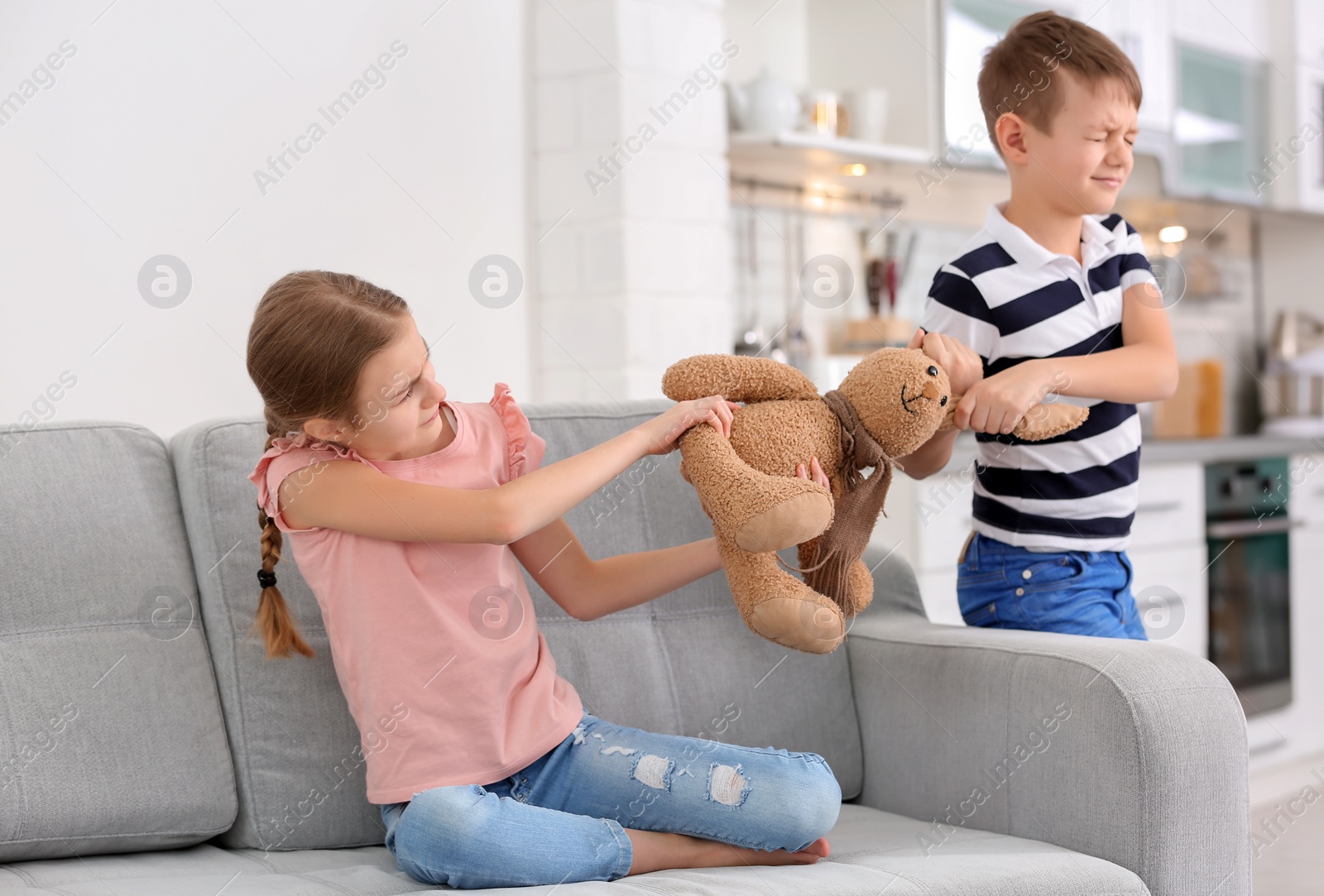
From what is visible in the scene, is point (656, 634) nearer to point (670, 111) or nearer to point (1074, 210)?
point (1074, 210)

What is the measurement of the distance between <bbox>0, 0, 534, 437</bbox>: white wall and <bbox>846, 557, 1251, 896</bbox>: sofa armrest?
3.96 ft

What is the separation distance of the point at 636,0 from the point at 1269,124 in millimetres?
2163

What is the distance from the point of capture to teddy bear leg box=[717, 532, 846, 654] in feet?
3.50

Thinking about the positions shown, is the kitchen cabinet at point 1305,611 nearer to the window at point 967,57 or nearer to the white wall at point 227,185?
the window at point 967,57

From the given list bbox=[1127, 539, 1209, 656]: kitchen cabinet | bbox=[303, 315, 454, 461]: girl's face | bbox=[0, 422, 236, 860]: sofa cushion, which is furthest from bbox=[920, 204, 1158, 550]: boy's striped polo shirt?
bbox=[1127, 539, 1209, 656]: kitchen cabinet

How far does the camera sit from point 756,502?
103cm

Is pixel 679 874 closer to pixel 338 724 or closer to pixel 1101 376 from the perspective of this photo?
pixel 338 724

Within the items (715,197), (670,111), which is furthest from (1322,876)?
(670,111)

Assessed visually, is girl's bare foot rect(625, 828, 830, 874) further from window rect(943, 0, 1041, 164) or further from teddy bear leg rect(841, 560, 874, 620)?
window rect(943, 0, 1041, 164)

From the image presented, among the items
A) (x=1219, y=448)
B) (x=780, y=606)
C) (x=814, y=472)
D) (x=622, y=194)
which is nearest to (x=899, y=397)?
(x=814, y=472)

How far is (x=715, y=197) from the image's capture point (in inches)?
95.7

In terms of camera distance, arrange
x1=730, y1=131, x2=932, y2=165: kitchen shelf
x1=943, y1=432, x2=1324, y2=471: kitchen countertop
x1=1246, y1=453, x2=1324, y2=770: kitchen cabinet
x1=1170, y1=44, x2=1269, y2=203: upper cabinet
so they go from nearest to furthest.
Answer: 1. x1=730, y1=131, x2=932, y2=165: kitchen shelf
2. x1=943, y1=432, x2=1324, y2=471: kitchen countertop
3. x1=1246, y1=453, x2=1324, y2=770: kitchen cabinet
4. x1=1170, y1=44, x2=1269, y2=203: upper cabinet

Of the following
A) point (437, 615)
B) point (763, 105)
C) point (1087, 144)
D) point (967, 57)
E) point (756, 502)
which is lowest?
point (437, 615)

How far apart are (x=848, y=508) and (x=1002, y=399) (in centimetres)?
19
